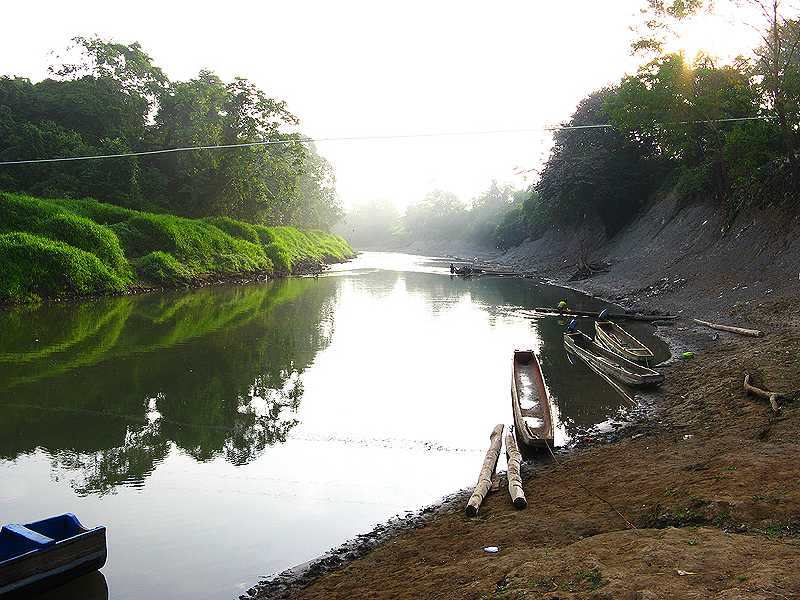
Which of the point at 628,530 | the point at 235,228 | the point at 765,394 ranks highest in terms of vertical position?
the point at 235,228

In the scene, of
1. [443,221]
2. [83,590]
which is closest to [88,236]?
[83,590]

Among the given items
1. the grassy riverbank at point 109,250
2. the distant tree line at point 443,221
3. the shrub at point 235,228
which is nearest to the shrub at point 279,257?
the grassy riverbank at point 109,250

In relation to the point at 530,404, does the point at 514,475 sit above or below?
above

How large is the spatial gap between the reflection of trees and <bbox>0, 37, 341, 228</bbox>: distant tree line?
690 inches

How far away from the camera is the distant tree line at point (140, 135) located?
41.6 metres

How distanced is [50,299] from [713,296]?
3027cm

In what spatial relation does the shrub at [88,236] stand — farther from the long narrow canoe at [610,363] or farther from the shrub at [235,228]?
the long narrow canoe at [610,363]

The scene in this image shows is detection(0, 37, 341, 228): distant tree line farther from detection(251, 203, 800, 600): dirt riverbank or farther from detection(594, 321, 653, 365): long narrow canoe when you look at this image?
detection(251, 203, 800, 600): dirt riverbank

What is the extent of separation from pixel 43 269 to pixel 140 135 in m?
23.5

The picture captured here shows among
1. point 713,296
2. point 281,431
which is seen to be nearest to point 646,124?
point 713,296

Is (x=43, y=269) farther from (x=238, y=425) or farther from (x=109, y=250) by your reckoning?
(x=238, y=425)

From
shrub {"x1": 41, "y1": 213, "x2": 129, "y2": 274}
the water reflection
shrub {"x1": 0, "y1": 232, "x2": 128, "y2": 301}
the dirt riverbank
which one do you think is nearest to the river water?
the water reflection

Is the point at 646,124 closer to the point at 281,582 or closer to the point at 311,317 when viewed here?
the point at 311,317

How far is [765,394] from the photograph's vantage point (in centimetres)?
1190
